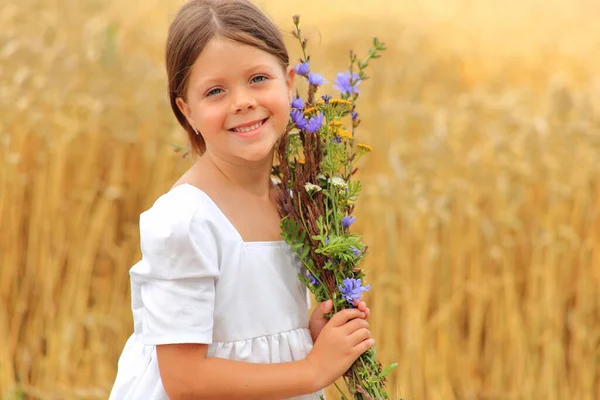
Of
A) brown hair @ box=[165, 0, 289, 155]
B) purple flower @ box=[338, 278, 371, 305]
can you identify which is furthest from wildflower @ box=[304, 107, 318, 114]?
purple flower @ box=[338, 278, 371, 305]

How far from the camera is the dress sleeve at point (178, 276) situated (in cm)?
141

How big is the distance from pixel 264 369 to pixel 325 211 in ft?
1.06

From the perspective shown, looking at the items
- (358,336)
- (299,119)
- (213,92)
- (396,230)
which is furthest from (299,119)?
(396,230)

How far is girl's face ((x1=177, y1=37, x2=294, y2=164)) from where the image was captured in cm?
147

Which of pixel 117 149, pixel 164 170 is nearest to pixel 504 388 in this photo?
pixel 164 170

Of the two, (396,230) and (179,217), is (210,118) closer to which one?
(179,217)

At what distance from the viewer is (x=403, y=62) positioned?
16.1 feet

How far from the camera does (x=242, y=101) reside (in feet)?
4.80

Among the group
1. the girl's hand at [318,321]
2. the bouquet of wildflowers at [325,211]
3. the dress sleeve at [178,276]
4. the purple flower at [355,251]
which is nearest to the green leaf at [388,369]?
the bouquet of wildflowers at [325,211]

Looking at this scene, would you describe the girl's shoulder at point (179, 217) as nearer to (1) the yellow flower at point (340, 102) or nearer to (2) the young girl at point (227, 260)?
(2) the young girl at point (227, 260)

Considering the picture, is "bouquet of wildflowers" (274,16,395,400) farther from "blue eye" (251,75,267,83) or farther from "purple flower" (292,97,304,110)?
"blue eye" (251,75,267,83)

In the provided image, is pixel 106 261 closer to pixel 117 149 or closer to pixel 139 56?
pixel 117 149

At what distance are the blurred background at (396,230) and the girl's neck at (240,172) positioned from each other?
129 centimetres

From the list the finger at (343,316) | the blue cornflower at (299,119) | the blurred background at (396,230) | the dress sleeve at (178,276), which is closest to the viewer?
the dress sleeve at (178,276)
